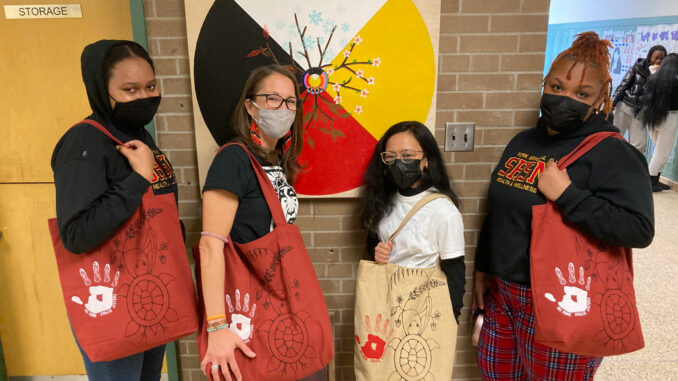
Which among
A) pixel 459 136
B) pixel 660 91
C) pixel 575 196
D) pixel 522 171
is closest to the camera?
pixel 575 196

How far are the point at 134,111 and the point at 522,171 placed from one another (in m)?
1.44

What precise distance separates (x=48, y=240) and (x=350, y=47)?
6.46ft

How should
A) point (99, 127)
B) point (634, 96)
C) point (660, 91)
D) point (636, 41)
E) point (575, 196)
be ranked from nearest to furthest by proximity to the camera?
point (99, 127), point (575, 196), point (660, 91), point (634, 96), point (636, 41)

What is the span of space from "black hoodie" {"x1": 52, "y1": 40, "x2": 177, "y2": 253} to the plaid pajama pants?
4.76 ft

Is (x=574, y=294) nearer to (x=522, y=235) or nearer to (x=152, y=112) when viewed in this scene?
(x=522, y=235)

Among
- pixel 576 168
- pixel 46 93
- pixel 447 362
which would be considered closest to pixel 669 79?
pixel 576 168

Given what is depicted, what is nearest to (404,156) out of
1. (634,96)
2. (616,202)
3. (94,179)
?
(616,202)

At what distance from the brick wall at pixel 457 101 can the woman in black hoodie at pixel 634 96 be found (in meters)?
4.79

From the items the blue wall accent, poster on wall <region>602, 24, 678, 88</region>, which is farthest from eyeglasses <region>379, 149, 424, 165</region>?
poster on wall <region>602, 24, 678, 88</region>

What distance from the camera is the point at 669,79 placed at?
18.1 ft

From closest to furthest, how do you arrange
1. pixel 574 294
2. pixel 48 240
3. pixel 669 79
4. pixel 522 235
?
pixel 574 294 < pixel 522 235 < pixel 48 240 < pixel 669 79

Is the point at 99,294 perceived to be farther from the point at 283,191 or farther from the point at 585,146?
the point at 585,146

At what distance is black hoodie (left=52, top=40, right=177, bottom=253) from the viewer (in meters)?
1.27

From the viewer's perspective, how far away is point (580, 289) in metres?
1.48
